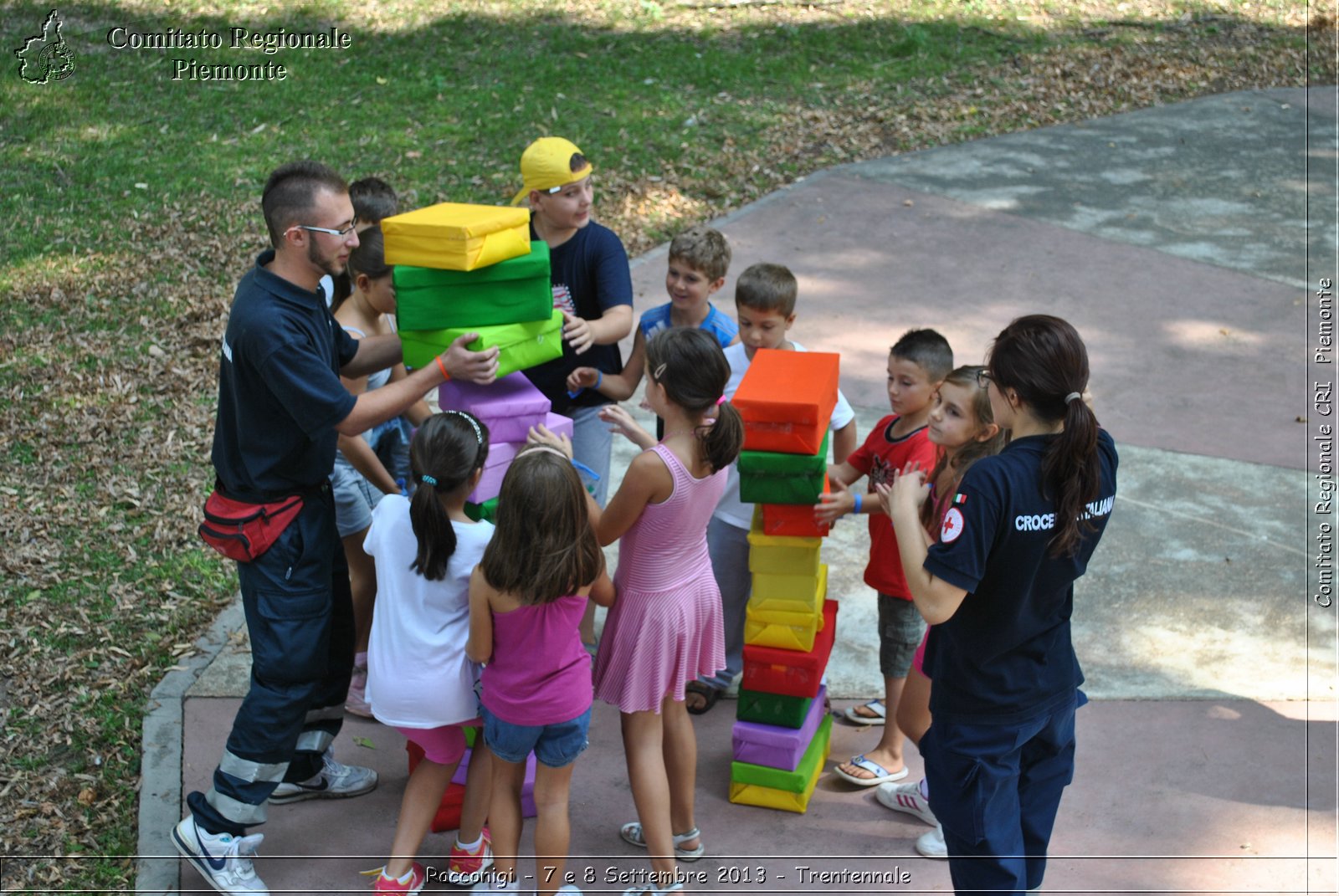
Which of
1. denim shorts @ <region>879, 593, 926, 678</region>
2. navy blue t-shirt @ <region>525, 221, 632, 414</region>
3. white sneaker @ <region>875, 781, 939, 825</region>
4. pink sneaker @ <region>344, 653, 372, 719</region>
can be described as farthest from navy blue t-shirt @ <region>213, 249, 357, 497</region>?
white sneaker @ <region>875, 781, 939, 825</region>

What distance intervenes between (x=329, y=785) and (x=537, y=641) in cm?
138

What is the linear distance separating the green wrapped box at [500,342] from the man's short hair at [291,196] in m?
0.52

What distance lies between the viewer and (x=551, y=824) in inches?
148

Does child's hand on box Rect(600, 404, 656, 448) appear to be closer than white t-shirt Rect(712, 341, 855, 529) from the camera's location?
Yes

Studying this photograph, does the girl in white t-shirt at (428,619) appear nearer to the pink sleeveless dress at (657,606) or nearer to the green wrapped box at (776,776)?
the pink sleeveless dress at (657,606)

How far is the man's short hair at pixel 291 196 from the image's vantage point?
148 inches

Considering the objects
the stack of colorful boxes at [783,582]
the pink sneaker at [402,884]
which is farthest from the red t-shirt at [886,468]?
the pink sneaker at [402,884]

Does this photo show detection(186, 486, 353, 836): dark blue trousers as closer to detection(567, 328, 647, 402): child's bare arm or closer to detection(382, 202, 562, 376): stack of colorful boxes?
detection(382, 202, 562, 376): stack of colorful boxes

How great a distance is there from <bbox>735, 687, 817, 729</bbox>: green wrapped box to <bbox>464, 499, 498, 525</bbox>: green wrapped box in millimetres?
1117

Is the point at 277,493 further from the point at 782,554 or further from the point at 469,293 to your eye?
the point at 782,554

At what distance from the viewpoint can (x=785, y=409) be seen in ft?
12.8

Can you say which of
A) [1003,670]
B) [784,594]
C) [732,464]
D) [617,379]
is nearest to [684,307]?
[617,379]

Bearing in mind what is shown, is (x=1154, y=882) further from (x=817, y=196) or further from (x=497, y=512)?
(x=817, y=196)

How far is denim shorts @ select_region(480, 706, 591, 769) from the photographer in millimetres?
3695
